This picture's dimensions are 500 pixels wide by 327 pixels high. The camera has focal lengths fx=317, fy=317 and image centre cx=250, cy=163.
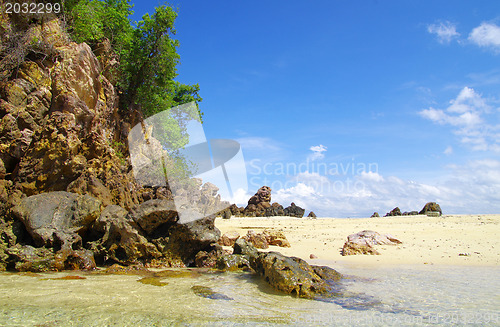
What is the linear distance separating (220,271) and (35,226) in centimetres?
453

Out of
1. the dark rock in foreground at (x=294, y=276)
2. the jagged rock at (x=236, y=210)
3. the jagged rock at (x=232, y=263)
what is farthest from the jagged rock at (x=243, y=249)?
the jagged rock at (x=236, y=210)

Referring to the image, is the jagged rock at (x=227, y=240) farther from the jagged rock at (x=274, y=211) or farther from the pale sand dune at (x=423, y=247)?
the jagged rock at (x=274, y=211)

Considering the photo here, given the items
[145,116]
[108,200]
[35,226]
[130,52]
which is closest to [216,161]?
[145,116]

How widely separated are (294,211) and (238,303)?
89.4 feet

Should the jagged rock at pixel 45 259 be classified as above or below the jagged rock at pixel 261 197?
below

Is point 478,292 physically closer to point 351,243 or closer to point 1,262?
point 351,243

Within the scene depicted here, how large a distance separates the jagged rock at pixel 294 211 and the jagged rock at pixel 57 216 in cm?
2436

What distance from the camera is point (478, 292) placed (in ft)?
18.0

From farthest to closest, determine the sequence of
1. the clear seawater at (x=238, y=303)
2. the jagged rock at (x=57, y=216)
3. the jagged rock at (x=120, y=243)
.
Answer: the jagged rock at (x=120, y=243)
the jagged rock at (x=57, y=216)
the clear seawater at (x=238, y=303)

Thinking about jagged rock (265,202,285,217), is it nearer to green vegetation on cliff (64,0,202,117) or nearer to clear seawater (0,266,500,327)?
green vegetation on cliff (64,0,202,117)

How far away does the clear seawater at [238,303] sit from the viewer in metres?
4.05

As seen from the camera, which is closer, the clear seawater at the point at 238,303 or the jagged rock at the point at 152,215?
the clear seawater at the point at 238,303

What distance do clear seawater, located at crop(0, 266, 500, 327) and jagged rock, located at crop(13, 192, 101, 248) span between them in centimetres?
125

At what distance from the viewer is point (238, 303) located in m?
4.99
